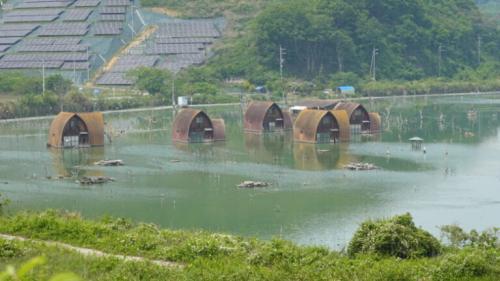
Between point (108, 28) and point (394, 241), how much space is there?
72294mm

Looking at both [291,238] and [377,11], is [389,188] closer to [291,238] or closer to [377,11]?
[291,238]

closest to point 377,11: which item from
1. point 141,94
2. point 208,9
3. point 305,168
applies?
point 208,9

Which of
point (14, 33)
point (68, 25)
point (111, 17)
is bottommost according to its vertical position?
point (14, 33)

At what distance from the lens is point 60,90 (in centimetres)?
6956

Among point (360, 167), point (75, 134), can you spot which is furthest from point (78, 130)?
point (360, 167)

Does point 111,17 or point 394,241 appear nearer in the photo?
point 394,241

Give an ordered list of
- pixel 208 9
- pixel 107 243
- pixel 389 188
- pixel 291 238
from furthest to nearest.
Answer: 1. pixel 208 9
2. pixel 389 188
3. pixel 291 238
4. pixel 107 243

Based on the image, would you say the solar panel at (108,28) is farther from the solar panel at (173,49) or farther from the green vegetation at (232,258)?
the green vegetation at (232,258)

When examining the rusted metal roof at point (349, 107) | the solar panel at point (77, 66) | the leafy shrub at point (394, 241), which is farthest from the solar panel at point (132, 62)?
the leafy shrub at point (394, 241)

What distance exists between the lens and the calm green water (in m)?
27.5

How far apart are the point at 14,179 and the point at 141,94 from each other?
37.1 meters

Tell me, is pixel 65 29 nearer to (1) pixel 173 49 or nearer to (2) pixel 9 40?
(2) pixel 9 40

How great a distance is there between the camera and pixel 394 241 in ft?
55.9

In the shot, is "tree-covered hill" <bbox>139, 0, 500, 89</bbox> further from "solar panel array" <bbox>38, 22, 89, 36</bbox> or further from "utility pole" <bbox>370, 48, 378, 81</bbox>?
"solar panel array" <bbox>38, 22, 89, 36</bbox>
